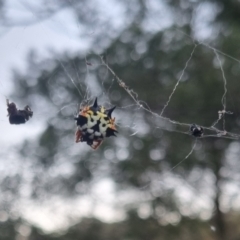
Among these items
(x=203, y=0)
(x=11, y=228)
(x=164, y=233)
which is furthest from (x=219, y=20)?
(x=11, y=228)

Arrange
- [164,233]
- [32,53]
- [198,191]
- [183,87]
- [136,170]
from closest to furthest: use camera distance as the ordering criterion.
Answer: [32,53] → [183,87] → [136,170] → [198,191] → [164,233]

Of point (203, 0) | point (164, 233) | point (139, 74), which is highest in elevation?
point (203, 0)

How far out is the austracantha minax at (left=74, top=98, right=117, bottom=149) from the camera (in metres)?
1.72

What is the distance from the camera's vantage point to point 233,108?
5816mm

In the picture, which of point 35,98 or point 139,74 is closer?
point 35,98

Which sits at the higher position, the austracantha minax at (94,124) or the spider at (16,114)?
the spider at (16,114)

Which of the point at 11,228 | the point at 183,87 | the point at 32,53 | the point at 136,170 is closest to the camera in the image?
the point at 32,53

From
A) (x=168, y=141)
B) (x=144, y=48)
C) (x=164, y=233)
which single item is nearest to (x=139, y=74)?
(x=144, y=48)

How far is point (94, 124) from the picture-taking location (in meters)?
1.72

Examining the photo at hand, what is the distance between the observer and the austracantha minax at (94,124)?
5.64 ft

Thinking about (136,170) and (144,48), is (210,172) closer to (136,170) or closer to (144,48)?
(136,170)

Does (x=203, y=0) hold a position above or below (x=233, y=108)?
above

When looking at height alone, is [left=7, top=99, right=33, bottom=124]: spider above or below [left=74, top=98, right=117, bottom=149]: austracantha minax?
above

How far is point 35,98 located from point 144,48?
127 cm
